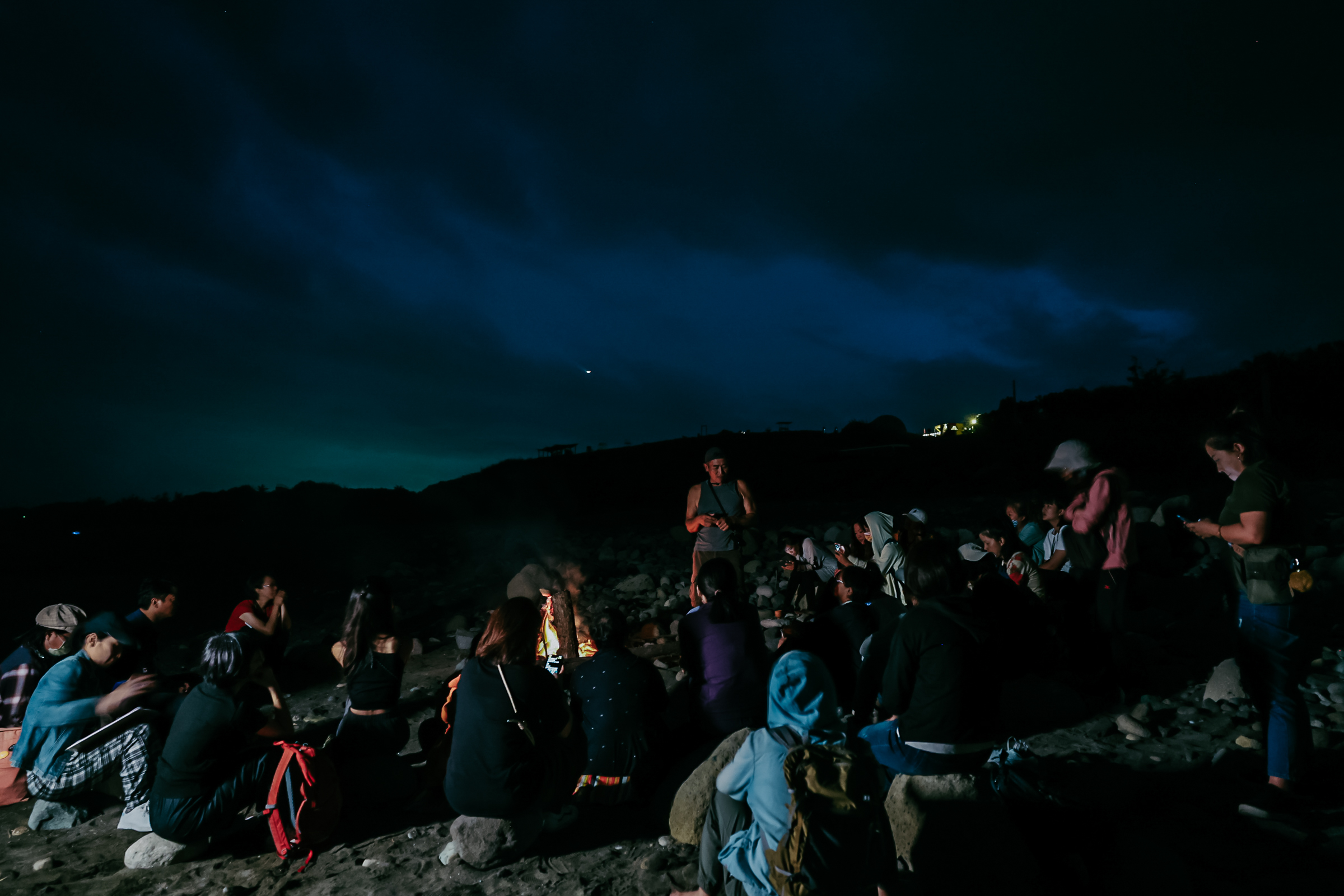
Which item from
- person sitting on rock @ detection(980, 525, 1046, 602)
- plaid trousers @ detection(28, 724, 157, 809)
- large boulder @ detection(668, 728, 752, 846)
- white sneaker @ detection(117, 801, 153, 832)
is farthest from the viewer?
person sitting on rock @ detection(980, 525, 1046, 602)

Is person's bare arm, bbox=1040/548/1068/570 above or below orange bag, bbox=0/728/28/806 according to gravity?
above

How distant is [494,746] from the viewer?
3.26 m

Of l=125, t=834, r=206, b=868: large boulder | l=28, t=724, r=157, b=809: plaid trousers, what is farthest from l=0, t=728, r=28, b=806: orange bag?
l=125, t=834, r=206, b=868: large boulder

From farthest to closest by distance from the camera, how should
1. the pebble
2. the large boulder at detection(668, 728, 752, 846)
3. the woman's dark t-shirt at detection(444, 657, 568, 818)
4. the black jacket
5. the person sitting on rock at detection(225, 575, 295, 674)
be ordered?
1. the person sitting on rock at detection(225, 575, 295, 674)
2. the pebble
3. the large boulder at detection(668, 728, 752, 846)
4. the woman's dark t-shirt at detection(444, 657, 568, 818)
5. the black jacket

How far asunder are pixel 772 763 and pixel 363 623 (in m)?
2.85

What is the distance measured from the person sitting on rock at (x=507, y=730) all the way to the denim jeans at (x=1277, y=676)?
347cm

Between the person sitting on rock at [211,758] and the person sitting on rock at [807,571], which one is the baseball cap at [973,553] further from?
the person sitting on rock at [211,758]

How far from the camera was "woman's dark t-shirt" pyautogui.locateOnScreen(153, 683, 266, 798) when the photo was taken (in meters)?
3.34

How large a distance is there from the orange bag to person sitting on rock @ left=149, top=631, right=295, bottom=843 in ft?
4.60

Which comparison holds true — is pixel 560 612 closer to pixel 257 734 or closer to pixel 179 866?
pixel 257 734

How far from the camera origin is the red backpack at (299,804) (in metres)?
3.43

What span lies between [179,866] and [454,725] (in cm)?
156

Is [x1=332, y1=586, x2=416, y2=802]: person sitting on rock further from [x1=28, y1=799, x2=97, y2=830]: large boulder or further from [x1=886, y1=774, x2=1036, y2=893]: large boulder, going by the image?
[x1=886, y1=774, x2=1036, y2=893]: large boulder

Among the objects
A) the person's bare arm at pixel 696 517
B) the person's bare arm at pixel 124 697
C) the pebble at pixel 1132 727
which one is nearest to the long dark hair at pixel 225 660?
the person's bare arm at pixel 124 697
